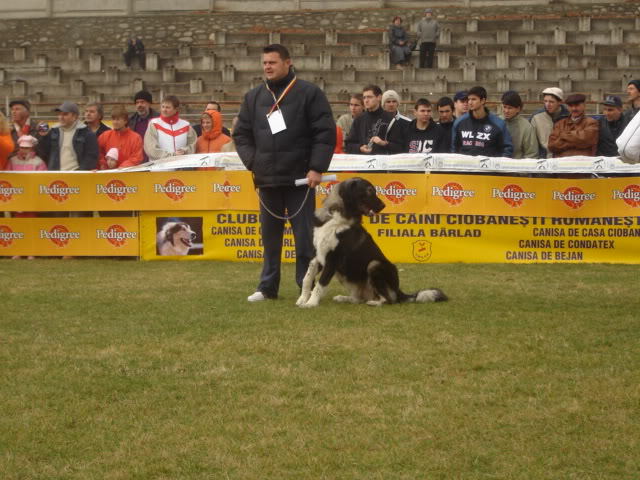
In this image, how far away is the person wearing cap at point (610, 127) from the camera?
14.3 m

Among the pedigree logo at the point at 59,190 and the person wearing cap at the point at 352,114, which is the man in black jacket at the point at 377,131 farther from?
the pedigree logo at the point at 59,190

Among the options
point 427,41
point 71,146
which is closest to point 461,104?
point 71,146

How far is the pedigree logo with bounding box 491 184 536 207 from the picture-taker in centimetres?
1402

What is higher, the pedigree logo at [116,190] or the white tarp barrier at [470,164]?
the white tarp barrier at [470,164]

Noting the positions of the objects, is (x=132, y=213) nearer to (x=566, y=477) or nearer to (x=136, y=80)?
(x=566, y=477)

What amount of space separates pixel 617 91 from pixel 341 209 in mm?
20353

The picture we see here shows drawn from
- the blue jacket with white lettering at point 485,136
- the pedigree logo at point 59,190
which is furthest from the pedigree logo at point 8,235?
the blue jacket with white lettering at point 485,136

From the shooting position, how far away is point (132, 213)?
48.8ft

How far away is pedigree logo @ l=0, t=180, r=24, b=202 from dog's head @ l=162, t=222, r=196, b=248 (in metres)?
2.15

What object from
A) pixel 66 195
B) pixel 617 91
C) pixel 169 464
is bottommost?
pixel 169 464

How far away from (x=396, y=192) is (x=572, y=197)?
2.22 meters

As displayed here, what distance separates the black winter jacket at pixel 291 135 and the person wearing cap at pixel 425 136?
4.61 m

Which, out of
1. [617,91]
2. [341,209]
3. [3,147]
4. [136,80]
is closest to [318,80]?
[136,80]

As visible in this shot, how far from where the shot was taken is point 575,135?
14.2 m
